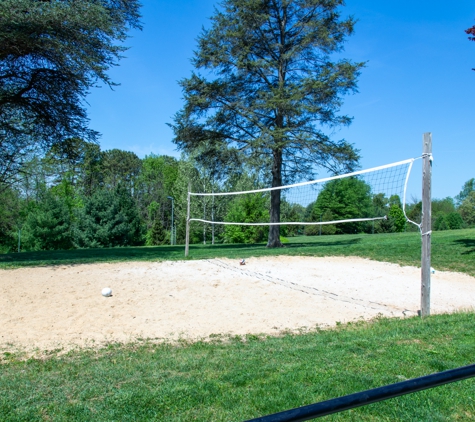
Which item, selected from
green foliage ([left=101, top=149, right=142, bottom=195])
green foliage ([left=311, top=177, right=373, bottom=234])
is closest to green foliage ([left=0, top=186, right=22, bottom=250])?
green foliage ([left=101, top=149, right=142, bottom=195])

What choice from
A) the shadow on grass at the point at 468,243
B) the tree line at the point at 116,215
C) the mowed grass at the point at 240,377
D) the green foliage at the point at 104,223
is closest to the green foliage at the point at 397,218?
the tree line at the point at 116,215

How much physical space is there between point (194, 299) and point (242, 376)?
363 cm

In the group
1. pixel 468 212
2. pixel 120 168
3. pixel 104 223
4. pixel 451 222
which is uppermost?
pixel 120 168

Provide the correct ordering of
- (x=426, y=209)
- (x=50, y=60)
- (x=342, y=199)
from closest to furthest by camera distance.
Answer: (x=426, y=209) → (x=50, y=60) → (x=342, y=199)

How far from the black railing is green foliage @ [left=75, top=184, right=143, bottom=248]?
105ft

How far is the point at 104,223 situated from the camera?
107 ft

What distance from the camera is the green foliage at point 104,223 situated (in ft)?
105

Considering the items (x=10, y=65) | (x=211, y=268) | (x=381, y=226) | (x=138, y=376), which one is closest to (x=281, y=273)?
(x=211, y=268)

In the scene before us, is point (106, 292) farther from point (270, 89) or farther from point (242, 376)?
point (270, 89)

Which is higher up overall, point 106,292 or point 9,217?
point 9,217

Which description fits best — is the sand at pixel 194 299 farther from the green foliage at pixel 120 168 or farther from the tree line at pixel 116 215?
the green foliage at pixel 120 168

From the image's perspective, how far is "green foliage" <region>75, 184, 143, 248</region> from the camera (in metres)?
31.9

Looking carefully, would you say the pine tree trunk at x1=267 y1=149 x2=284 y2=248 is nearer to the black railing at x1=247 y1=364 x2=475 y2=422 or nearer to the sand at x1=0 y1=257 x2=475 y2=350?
the sand at x1=0 y1=257 x2=475 y2=350

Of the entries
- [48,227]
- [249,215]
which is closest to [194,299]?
[249,215]
